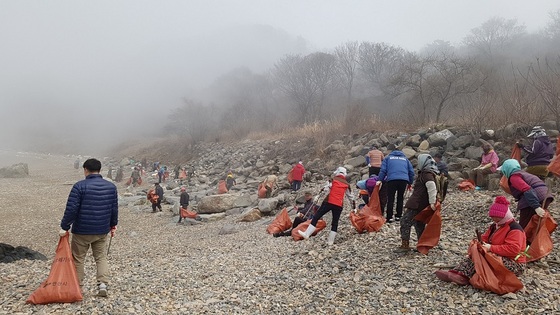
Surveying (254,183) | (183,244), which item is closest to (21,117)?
(254,183)

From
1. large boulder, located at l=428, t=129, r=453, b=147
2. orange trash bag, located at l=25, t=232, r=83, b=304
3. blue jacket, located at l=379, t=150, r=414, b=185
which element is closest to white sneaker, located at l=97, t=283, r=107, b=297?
orange trash bag, located at l=25, t=232, r=83, b=304

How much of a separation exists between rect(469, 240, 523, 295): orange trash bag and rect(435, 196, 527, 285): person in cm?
9

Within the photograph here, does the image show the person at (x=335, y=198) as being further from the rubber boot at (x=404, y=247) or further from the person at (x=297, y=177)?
the person at (x=297, y=177)

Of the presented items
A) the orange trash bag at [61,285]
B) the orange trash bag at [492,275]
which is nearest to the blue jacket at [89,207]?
the orange trash bag at [61,285]

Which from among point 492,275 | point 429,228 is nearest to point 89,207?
point 429,228

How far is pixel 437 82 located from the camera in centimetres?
2780

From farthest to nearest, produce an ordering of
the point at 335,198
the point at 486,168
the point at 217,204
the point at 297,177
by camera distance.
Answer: the point at 297,177 < the point at 217,204 < the point at 486,168 < the point at 335,198

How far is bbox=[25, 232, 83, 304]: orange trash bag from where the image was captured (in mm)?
4824

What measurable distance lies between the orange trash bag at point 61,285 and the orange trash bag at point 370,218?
541cm

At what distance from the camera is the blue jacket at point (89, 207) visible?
512 cm

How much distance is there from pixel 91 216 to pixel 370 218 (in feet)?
17.6

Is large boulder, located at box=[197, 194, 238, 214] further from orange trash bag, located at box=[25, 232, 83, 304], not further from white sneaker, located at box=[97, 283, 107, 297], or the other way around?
orange trash bag, located at box=[25, 232, 83, 304]

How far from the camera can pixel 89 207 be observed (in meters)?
5.20

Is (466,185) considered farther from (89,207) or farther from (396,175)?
(89,207)
